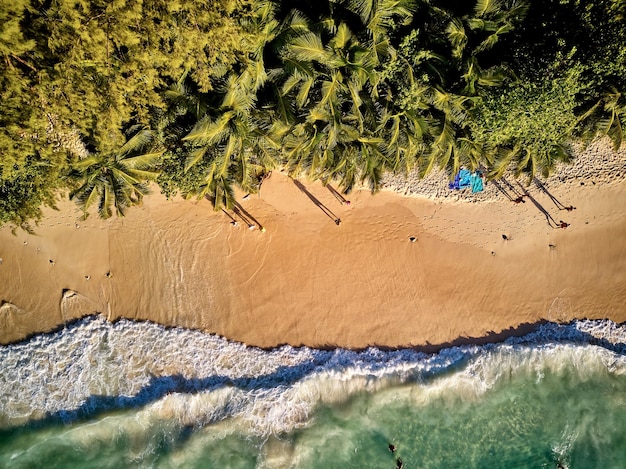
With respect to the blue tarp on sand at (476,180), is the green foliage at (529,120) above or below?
above

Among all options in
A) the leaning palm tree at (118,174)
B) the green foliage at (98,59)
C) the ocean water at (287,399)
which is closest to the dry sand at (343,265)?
the ocean water at (287,399)

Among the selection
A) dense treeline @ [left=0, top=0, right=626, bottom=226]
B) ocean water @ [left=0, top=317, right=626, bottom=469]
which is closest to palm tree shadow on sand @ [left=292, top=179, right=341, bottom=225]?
dense treeline @ [left=0, top=0, right=626, bottom=226]

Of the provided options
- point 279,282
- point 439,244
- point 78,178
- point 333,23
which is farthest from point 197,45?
point 439,244

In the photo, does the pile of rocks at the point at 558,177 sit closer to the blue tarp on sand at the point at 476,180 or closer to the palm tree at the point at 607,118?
the blue tarp on sand at the point at 476,180

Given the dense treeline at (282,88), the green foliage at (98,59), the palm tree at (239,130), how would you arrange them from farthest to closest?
the palm tree at (239,130)
the dense treeline at (282,88)
the green foliage at (98,59)

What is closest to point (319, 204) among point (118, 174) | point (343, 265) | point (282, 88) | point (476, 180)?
point (343, 265)

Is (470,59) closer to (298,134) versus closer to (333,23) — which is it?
(333,23)

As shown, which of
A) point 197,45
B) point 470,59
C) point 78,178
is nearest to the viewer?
point 197,45
